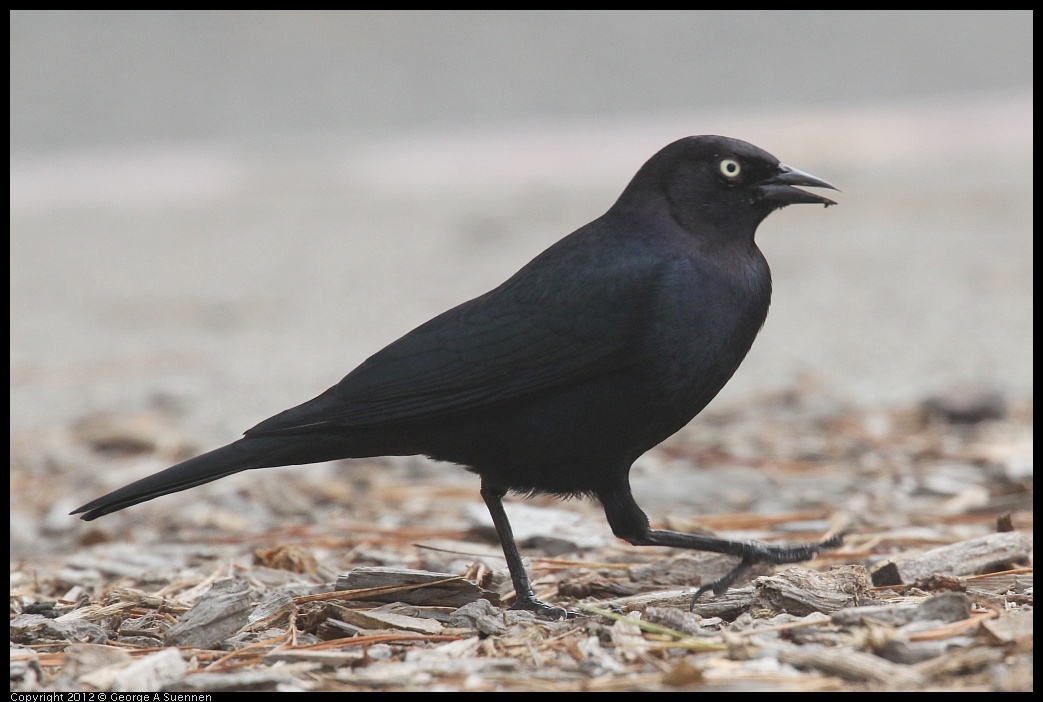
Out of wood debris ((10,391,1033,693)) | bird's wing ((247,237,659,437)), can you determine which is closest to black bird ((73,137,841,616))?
bird's wing ((247,237,659,437))

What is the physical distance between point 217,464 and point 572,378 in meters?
0.93

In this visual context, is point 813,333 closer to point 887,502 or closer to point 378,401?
point 887,502

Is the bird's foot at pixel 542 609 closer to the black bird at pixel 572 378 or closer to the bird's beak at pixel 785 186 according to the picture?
the black bird at pixel 572 378

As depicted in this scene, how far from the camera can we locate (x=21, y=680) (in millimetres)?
2639

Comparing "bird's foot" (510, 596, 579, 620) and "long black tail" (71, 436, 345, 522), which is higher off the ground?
"long black tail" (71, 436, 345, 522)

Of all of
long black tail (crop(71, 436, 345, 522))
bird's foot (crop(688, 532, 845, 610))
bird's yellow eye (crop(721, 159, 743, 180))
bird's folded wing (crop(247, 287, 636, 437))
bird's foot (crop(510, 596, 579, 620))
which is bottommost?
bird's foot (crop(510, 596, 579, 620))

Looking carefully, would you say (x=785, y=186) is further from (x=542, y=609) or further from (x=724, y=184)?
(x=542, y=609)

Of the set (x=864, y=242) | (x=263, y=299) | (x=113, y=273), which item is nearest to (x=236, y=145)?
(x=113, y=273)

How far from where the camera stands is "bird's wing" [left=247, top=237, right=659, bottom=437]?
10.6 feet

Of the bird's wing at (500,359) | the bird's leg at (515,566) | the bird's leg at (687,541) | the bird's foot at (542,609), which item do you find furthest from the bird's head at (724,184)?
Result: the bird's foot at (542,609)

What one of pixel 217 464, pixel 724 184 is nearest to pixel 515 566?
pixel 217 464

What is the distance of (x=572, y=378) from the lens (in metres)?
3.21

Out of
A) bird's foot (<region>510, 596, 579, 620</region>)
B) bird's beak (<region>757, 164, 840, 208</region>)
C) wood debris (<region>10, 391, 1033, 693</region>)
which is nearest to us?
wood debris (<region>10, 391, 1033, 693</region>)

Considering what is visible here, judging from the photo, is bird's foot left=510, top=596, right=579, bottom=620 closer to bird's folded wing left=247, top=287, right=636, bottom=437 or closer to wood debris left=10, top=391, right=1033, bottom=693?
wood debris left=10, top=391, right=1033, bottom=693
